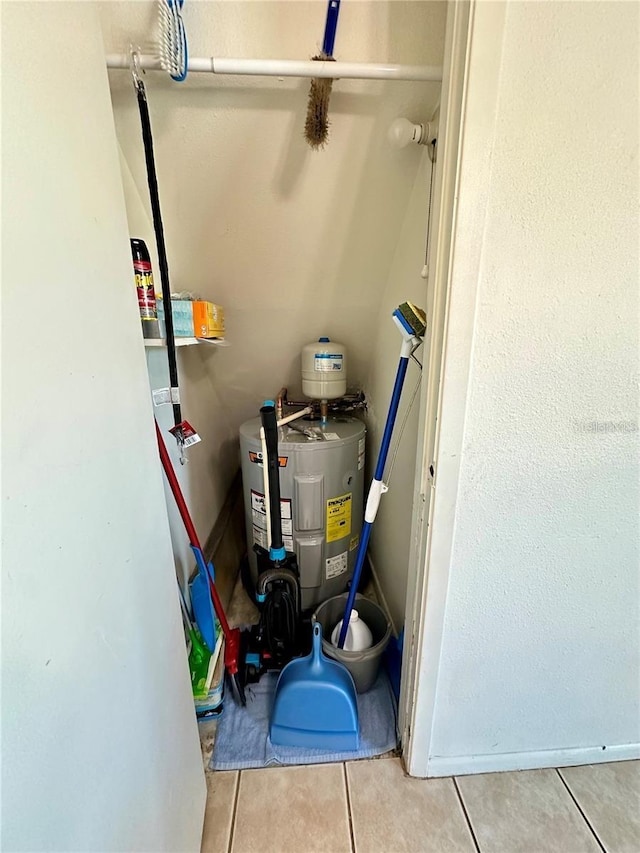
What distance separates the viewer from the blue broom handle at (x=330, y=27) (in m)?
0.72

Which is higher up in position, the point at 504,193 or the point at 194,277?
the point at 504,193

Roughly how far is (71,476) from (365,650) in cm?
110

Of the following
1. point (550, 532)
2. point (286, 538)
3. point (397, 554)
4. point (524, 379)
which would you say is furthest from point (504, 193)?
point (286, 538)

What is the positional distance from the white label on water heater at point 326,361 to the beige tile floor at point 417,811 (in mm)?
1296

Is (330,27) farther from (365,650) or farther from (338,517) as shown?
(365,650)

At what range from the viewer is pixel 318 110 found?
0.86 meters

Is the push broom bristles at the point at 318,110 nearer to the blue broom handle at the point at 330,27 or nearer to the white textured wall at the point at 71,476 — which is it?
the blue broom handle at the point at 330,27

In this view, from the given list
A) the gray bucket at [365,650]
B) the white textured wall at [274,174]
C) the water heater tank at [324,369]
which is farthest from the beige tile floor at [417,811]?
the water heater tank at [324,369]

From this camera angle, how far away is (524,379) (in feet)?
2.54

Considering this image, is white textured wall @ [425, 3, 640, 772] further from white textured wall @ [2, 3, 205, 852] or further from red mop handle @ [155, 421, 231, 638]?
red mop handle @ [155, 421, 231, 638]

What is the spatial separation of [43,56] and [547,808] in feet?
6.07

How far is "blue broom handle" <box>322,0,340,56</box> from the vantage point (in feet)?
2.35

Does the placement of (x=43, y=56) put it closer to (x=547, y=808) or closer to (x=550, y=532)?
(x=550, y=532)

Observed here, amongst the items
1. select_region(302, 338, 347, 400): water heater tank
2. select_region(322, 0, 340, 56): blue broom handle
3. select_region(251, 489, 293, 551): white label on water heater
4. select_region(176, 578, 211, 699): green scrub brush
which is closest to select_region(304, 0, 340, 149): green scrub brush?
select_region(322, 0, 340, 56): blue broom handle
